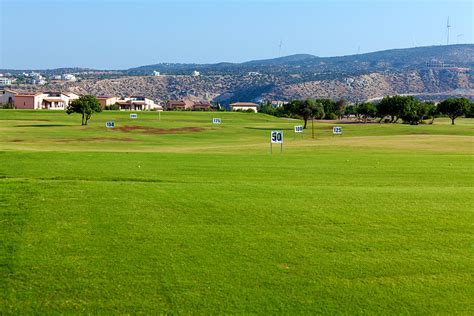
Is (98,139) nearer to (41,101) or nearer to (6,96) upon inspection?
(41,101)

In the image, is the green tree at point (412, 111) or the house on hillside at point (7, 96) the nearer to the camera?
the green tree at point (412, 111)

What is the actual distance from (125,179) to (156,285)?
→ 11.2 metres

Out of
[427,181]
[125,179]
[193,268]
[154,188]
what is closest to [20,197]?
[154,188]

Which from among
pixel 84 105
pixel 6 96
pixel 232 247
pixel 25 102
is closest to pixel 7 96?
pixel 6 96

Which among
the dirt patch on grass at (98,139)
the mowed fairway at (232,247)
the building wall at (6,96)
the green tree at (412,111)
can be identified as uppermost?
the building wall at (6,96)

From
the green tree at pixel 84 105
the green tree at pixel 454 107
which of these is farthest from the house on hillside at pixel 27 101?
the green tree at pixel 454 107

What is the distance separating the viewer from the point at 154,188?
1908 cm

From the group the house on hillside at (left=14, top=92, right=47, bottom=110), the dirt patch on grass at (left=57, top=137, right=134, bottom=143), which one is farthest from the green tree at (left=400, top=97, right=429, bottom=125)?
the house on hillside at (left=14, top=92, right=47, bottom=110)

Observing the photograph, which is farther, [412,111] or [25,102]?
[25,102]

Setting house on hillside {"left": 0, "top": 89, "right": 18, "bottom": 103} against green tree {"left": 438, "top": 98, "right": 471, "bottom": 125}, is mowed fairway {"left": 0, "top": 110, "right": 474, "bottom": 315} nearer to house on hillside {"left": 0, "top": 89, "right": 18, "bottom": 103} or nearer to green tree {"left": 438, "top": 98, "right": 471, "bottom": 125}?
green tree {"left": 438, "top": 98, "right": 471, "bottom": 125}

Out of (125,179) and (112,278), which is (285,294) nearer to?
(112,278)

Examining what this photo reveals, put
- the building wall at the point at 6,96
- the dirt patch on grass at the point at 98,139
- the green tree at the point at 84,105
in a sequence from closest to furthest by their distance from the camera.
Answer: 1. the dirt patch on grass at the point at 98,139
2. the green tree at the point at 84,105
3. the building wall at the point at 6,96

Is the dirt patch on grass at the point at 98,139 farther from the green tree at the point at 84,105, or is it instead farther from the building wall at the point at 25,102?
the building wall at the point at 25,102

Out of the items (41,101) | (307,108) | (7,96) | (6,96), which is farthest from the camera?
(6,96)
